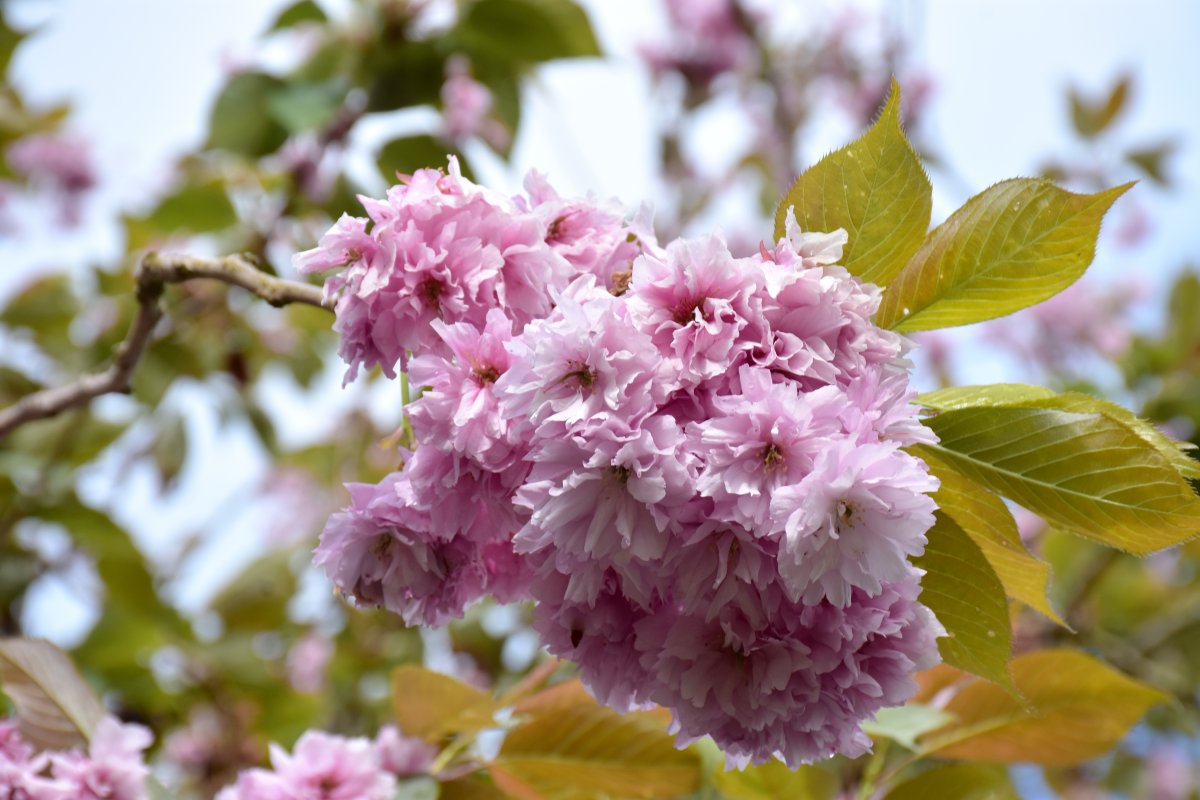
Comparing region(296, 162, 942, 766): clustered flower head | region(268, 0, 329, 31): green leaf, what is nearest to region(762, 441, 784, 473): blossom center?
region(296, 162, 942, 766): clustered flower head

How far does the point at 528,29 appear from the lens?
158 cm

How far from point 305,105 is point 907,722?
1.16 metres

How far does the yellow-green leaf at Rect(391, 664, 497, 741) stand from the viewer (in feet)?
3.08

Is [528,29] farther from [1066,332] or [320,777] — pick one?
[1066,332]

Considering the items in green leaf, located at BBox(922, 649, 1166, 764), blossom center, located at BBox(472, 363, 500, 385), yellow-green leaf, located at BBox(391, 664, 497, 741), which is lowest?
green leaf, located at BBox(922, 649, 1166, 764)

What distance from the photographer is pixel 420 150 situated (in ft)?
5.00

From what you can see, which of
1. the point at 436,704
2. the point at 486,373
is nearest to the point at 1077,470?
the point at 486,373

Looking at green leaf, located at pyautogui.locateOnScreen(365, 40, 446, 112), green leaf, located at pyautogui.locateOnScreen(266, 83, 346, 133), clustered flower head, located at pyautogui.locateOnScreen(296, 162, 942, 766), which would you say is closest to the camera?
clustered flower head, located at pyautogui.locateOnScreen(296, 162, 942, 766)

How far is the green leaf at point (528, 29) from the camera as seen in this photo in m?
1.55

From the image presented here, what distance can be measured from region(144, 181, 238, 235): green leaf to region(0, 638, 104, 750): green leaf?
0.97 meters

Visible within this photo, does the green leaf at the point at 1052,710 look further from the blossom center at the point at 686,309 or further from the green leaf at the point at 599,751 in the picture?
the blossom center at the point at 686,309

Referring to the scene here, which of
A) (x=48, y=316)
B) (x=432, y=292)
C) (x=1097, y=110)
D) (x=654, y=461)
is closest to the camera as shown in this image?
(x=654, y=461)

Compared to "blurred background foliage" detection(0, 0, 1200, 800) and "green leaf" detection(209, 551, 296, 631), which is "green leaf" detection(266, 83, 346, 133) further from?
"green leaf" detection(209, 551, 296, 631)

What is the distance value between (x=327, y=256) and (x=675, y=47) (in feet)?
12.1
